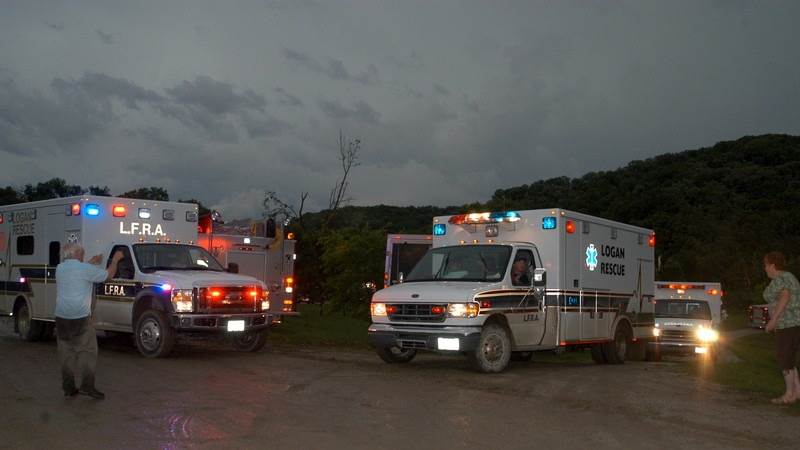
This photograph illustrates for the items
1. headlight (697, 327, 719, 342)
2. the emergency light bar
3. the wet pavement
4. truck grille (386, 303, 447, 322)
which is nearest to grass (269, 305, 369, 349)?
the emergency light bar

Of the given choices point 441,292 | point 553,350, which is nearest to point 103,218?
point 441,292

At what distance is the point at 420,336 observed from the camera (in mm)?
12969

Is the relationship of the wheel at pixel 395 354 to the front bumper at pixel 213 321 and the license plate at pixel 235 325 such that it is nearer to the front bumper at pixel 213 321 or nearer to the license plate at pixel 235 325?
the front bumper at pixel 213 321

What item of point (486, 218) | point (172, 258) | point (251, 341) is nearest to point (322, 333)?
point (251, 341)

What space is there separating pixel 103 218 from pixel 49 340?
369 cm

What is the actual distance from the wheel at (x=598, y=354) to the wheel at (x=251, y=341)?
6.35 meters

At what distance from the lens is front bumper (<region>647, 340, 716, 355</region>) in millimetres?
21734

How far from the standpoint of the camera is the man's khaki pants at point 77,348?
9.78 metres

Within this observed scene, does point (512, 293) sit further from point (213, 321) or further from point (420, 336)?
point (213, 321)

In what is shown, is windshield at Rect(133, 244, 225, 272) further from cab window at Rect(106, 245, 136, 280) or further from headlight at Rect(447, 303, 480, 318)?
headlight at Rect(447, 303, 480, 318)

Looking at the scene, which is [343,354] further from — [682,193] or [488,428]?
[682,193]

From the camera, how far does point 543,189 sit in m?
54.3

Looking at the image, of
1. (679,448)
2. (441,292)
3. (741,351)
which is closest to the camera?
(679,448)

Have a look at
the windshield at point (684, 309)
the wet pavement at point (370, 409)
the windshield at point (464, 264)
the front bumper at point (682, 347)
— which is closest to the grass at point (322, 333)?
the windshield at point (464, 264)
